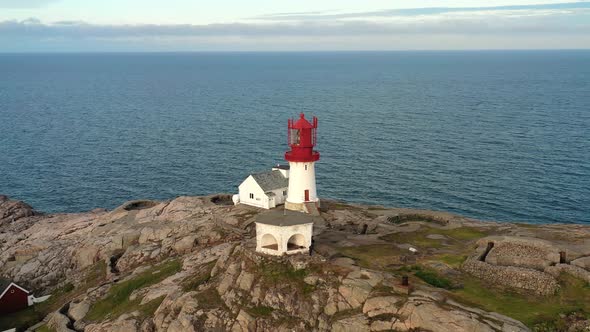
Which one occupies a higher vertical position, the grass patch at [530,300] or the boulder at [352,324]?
the grass patch at [530,300]

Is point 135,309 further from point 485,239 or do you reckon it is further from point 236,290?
point 485,239

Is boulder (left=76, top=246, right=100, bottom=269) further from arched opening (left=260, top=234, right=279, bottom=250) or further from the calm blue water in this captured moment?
the calm blue water

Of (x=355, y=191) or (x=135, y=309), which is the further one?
(x=355, y=191)

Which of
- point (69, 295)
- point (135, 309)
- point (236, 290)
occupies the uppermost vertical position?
point (236, 290)

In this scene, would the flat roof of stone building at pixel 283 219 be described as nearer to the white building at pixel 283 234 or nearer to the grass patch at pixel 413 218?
the white building at pixel 283 234

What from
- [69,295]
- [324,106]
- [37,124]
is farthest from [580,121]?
[37,124]

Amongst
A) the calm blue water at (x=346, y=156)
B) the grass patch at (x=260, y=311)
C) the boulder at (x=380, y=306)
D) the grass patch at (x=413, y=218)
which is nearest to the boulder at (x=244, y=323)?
the grass patch at (x=260, y=311)
